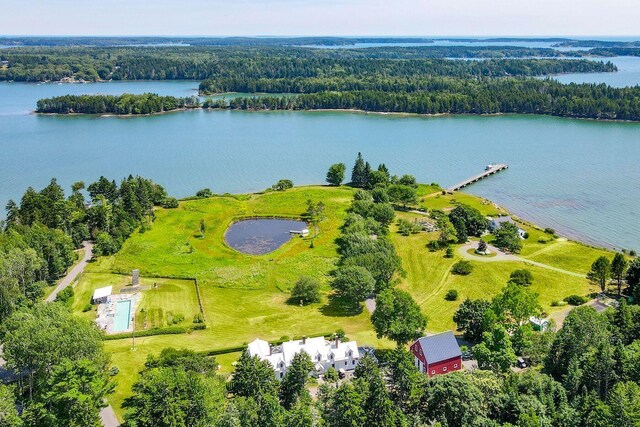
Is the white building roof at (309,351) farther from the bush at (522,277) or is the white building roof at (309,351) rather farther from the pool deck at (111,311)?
the bush at (522,277)

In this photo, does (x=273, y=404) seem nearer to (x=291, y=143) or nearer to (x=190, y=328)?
(x=190, y=328)

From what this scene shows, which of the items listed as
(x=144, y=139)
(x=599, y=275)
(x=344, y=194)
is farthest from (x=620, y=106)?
(x=144, y=139)

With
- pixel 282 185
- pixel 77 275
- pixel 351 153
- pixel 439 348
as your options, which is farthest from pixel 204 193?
pixel 439 348

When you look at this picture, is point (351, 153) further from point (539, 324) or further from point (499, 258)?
point (539, 324)

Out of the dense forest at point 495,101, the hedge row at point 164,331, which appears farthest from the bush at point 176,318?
the dense forest at point 495,101

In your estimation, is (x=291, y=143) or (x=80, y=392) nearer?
(x=80, y=392)

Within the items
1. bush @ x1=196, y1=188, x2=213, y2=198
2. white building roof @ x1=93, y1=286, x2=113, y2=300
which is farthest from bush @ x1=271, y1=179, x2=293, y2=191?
white building roof @ x1=93, y1=286, x2=113, y2=300
